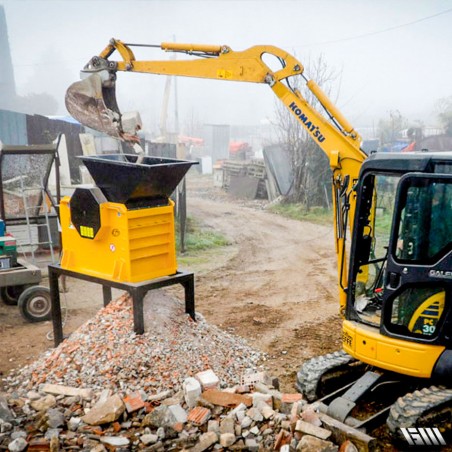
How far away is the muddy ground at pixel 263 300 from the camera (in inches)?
271

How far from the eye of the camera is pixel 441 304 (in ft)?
14.6

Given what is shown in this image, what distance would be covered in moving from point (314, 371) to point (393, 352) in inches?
36.2

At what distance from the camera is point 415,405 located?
14.0 feet

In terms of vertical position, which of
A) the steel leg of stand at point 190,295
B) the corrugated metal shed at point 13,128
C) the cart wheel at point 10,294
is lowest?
the cart wheel at point 10,294

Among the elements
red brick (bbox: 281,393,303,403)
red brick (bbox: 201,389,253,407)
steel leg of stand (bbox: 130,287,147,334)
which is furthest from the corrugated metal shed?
red brick (bbox: 281,393,303,403)

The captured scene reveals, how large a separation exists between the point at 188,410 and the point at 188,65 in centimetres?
414

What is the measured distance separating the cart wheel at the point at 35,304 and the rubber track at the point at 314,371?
162 inches

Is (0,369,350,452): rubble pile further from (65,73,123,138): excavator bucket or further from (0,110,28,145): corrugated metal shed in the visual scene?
(0,110,28,145): corrugated metal shed

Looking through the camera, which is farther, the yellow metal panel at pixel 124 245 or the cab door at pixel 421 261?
the yellow metal panel at pixel 124 245

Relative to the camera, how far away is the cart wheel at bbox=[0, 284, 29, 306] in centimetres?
838

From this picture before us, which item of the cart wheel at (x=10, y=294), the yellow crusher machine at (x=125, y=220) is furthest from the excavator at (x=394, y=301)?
the cart wheel at (x=10, y=294)

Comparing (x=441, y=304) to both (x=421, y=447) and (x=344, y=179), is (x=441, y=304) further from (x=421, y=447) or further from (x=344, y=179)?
(x=344, y=179)

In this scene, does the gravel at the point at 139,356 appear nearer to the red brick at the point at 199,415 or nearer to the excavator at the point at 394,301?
the red brick at the point at 199,415

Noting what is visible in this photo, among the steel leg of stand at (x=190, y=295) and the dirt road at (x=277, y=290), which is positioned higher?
the steel leg of stand at (x=190, y=295)
